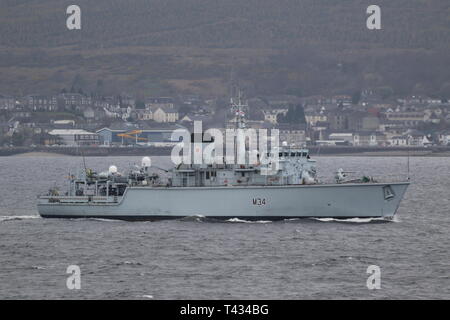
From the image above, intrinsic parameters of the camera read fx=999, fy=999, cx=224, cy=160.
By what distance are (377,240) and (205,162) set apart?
11.7 meters

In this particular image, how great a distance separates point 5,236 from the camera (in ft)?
174

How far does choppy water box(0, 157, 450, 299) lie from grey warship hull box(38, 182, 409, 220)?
614 millimetres

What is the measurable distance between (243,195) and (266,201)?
129 cm

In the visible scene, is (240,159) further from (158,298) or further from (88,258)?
(158,298)

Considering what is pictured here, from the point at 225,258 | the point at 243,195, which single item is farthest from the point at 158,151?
the point at 225,258

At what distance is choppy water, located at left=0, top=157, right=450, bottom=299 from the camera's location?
3800 centimetres

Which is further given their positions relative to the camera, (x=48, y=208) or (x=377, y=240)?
(x=48, y=208)

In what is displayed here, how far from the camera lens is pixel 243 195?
54344 mm
